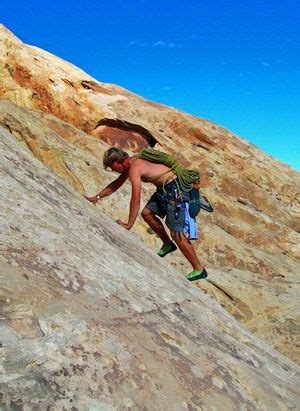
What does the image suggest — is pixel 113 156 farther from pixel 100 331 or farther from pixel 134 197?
pixel 100 331

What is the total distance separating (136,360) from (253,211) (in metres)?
19.0

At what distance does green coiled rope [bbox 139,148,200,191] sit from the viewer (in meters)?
7.77

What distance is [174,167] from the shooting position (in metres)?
7.88

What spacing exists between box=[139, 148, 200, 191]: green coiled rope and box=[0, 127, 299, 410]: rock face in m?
1.82

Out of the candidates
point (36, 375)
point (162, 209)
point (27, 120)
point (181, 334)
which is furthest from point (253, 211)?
point (36, 375)

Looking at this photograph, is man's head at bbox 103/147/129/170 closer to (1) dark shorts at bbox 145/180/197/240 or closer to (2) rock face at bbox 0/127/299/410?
(1) dark shorts at bbox 145/180/197/240

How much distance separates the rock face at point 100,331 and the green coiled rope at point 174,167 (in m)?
1.82

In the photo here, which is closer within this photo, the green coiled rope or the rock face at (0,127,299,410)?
the rock face at (0,127,299,410)

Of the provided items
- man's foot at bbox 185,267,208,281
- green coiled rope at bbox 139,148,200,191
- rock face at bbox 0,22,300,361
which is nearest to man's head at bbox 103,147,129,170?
green coiled rope at bbox 139,148,200,191

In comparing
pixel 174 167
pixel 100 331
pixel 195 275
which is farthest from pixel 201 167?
Answer: pixel 100 331

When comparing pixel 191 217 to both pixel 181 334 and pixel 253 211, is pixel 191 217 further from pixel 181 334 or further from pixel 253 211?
pixel 253 211

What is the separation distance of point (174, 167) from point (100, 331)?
14.8 ft

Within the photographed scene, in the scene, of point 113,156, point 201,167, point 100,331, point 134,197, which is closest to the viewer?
point 100,331

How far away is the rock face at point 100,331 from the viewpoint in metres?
3.25
